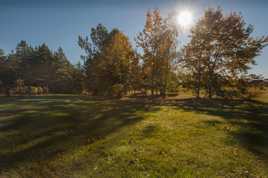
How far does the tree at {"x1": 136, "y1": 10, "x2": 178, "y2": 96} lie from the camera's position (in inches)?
787

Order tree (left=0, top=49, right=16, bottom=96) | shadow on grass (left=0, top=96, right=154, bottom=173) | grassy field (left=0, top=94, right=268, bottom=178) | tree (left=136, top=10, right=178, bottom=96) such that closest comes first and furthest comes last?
grassy field (left=0, top=94, right=268, bottom=178)
shadow on grass (left=0, top=96, right=154, bottom=173)
tree (left=136, top=10, right=178, bottom=96)
tree (left=0, top=49, right=16, bottom=96)

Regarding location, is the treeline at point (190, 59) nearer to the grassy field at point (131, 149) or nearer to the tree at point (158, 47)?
the tree at point (158, 47)

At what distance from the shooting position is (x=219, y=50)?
2170cm

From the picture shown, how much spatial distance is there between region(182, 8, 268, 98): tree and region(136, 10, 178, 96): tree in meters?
3.04

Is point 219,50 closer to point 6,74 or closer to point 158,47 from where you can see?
point 158,47

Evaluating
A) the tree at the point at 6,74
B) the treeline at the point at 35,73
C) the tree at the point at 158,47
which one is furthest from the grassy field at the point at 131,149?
the tree at the point at 6,74

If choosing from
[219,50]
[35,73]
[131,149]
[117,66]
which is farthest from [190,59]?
[35,73]

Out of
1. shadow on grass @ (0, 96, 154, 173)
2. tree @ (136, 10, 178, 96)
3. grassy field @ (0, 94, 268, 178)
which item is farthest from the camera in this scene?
tree @ (136, 10, 178, 96)

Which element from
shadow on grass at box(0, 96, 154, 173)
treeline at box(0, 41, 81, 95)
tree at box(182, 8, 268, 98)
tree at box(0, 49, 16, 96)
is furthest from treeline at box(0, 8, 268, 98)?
tree at box(0, 49, 16, 96)

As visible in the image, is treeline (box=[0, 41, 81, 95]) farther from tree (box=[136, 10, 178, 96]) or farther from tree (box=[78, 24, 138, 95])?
tree (box=[136, 10, 178, 96])

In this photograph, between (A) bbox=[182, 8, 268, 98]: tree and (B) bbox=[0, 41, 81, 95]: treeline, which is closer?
(A) bbox=[182, 8, 268, 98]: tree

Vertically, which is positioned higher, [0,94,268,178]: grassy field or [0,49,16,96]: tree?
[0,49,16,96]: tree

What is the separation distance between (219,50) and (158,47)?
8.30 meters

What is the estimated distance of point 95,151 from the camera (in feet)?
20.4
